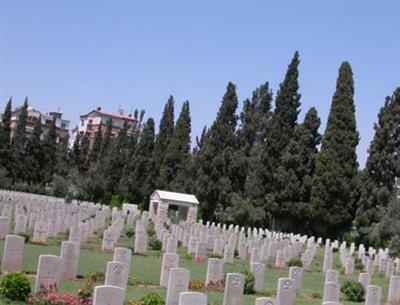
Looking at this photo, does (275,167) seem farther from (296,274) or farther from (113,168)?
(296,274)

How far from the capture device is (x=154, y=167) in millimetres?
68250

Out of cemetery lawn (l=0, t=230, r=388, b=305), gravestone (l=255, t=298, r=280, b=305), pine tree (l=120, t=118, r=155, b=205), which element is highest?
pine tree (l=120, t=118, r=155, b=205)

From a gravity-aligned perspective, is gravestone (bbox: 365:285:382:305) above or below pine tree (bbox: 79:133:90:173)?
below

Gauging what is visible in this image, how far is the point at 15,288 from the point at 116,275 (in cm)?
258

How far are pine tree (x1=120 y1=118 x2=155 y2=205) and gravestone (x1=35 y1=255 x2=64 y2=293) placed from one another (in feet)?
177

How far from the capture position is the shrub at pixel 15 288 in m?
12.2

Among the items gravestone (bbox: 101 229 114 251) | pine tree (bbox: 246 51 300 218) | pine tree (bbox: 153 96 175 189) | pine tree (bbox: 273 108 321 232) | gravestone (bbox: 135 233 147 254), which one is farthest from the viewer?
pine tree (bbox: 153 96 175 189)

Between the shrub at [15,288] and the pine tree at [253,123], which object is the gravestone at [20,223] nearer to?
the shrub at [15,288]

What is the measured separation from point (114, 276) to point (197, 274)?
22.6 ft

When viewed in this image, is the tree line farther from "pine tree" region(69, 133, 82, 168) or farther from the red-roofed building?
the red-roofed building

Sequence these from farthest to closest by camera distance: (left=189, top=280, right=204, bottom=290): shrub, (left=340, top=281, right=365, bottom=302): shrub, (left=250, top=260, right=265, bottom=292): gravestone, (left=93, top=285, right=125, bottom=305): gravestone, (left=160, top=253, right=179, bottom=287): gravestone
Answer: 1. (left=340, top=281, right=365, bottom=302): shrub
2. (left=250, top=260, right=265, bottom=292): gravestone
3. (left=160, top=253, right=179, bottom=287): gravestone
4. (left=189, top=280, right=204, bottom=290): shrub
5. (left=93, top=285, right=125, bottom=305): gravestone

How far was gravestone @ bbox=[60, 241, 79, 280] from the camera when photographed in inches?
631

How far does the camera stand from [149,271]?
19828 mm

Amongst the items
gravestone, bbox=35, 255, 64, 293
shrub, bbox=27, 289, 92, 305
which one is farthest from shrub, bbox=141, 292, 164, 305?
gravestone, bbox=35, 255, 64, 293
